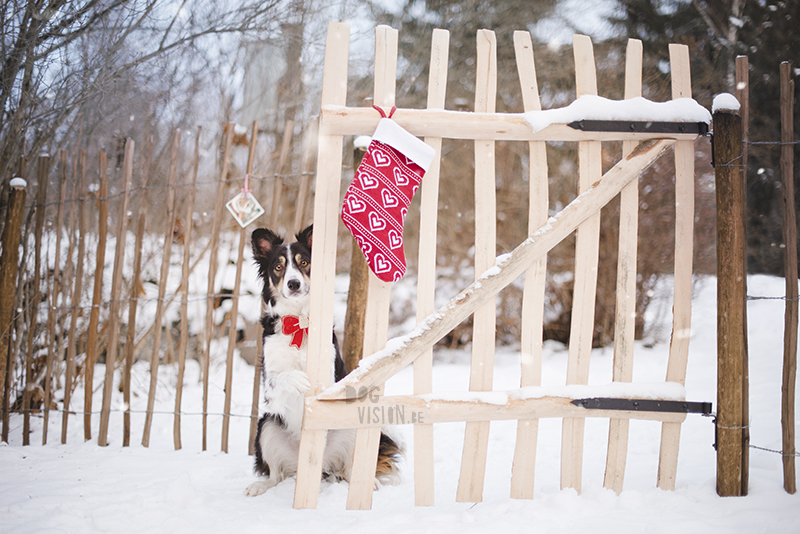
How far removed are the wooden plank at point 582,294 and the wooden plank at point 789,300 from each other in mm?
926

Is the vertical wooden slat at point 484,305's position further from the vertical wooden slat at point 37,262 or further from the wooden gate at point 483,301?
the vertical wooden slat at point 37,262

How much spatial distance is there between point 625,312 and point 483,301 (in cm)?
73

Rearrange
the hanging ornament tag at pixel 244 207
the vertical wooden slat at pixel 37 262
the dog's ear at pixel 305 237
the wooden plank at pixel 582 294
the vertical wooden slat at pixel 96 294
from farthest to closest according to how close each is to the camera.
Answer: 1. the vertical wooden slat at pixel 37 262
2. the vertical wooden slat at pixel 96 294
3. the hanging ornament tag at pixel 244 207
4. the dog's ear at pixel 305 237
5. the wooden plank at pixel 582 294

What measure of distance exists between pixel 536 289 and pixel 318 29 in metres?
5.21

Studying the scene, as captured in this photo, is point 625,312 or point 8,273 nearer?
point 625,312

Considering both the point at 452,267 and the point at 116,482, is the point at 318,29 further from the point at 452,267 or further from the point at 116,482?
the point at 116,482

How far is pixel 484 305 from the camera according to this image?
2.07 metres

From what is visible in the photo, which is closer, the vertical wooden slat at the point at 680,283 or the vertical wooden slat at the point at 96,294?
the vertical wooden slat at the point at 680,283

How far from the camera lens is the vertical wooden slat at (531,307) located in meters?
2.08

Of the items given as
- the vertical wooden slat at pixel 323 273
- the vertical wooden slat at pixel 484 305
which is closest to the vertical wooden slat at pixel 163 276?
the vertical wooden slat at pixel 323 273

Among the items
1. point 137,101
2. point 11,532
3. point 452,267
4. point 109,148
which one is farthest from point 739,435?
point 109,148

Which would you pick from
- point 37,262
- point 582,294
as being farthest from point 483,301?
point 37,262

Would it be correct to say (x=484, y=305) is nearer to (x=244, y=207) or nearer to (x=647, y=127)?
(x=647, y=127)

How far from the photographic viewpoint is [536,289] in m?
2.10
